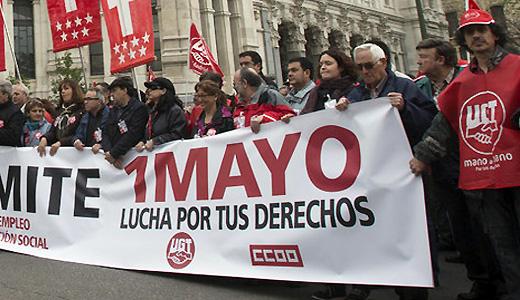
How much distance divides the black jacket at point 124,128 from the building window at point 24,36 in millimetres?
24052

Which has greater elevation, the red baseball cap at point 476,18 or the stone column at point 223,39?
the stone column at point 223,39

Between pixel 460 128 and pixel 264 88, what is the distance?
216cm

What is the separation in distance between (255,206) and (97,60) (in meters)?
25.6

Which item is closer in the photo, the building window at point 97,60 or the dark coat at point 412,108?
the dark coat at point 412,108

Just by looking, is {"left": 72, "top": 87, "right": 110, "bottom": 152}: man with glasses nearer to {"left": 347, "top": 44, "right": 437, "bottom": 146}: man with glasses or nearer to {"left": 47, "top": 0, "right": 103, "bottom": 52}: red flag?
{"left": 47, "top": 0, "right": 103, "bottom": 52}: red flag

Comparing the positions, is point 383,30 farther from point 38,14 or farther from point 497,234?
point 497,234

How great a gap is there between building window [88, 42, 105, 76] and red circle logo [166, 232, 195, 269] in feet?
80.7

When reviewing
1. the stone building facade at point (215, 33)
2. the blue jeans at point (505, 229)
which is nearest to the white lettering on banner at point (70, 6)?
the blue jeans at point (505, 229)

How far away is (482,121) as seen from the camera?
371 cm

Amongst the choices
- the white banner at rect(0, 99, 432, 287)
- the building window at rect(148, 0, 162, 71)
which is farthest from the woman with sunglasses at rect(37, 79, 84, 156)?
the building window at rect(148, 0, 162, 71)

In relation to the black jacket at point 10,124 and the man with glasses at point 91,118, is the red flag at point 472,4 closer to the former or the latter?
the man with glasses at point 91,118

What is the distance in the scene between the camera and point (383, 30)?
148ft

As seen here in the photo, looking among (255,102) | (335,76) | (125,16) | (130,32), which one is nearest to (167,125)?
(255,102)

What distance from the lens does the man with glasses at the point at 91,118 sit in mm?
6867
